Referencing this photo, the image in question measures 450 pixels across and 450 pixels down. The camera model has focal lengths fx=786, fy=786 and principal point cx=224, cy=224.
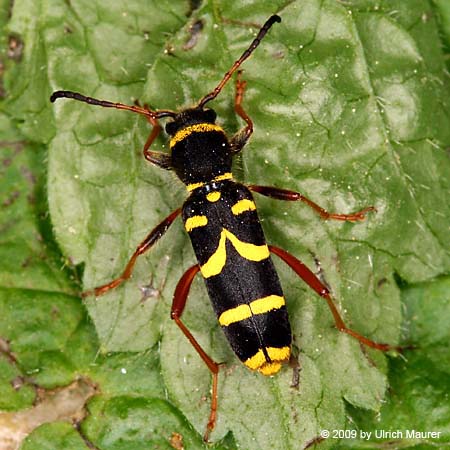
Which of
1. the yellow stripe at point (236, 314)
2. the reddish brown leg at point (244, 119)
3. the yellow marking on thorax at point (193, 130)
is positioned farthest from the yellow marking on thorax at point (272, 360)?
the yellow marking on thorax at point (193, 130)

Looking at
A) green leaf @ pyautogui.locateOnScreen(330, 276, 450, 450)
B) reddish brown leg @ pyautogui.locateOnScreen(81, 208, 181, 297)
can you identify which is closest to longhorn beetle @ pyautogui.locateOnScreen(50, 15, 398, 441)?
reddish brown leg @ pyautogui.locateOnScreen(81, 208, 181, 297)

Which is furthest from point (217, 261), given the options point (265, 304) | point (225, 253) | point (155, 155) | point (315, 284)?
point (155, 155)

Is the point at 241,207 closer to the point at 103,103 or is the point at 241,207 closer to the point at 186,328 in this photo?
the point at 186,328

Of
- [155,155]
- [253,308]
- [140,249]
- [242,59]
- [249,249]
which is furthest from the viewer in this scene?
[155,155]

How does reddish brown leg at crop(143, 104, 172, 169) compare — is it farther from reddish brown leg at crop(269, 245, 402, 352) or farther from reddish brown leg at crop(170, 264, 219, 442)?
reddish brown leg at crop(269, 245, 402, 352)

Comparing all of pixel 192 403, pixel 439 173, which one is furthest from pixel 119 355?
pixel 439 173

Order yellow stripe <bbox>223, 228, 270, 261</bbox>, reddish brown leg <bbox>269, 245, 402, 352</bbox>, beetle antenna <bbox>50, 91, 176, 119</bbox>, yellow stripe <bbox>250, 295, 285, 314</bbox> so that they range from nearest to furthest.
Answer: yellow stripe <bbox>250, 295, 285, 314</bbox>
yellow stripe <bbox>223, 228, 270, 261</bbox>
reddish brown leg <bbox>269, 245, 402, 352</bbox>
beetle antenna <bbox>50, 91, 176, 119</bbox>

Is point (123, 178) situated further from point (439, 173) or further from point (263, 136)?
point (439, 173)
